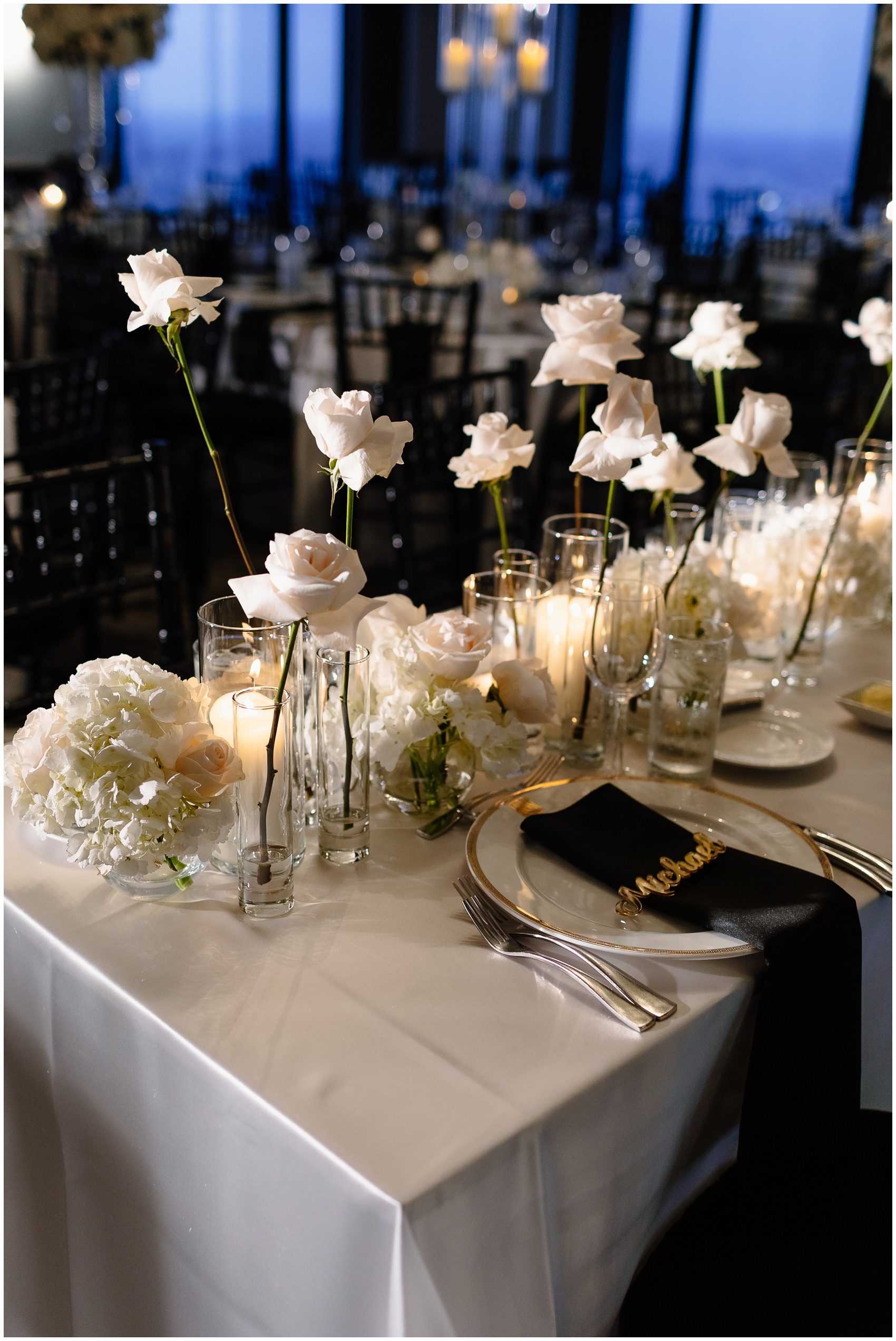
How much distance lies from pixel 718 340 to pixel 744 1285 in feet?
3.31

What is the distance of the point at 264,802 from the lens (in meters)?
0.93

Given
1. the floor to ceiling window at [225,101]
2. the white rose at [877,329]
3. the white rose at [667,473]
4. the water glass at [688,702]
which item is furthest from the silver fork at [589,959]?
the floor to ceiling window at [225,101]

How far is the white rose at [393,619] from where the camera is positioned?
112cm

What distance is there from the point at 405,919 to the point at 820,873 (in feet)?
1.26

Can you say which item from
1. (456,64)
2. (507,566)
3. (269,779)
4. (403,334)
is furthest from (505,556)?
(456,64)

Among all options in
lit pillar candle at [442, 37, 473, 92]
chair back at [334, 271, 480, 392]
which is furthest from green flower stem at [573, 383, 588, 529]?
lit pillar candle at [442, 37, 473, 92]

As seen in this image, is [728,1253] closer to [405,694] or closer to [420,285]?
[405,694]

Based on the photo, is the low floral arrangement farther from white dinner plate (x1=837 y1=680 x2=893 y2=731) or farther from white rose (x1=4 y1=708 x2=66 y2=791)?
white dinner plate (x1=837 y1=680 x2=893 y2=731)

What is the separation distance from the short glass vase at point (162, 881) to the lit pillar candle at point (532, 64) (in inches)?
340

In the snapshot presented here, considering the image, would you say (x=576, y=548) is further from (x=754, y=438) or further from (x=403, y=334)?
(x=403, y=334)

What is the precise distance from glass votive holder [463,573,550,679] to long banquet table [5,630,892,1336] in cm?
26

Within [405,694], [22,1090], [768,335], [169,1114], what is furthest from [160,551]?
[768,335]

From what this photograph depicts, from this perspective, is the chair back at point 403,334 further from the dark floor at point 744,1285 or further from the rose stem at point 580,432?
the dark floor at point 744,1285

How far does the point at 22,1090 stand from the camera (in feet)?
3.33
